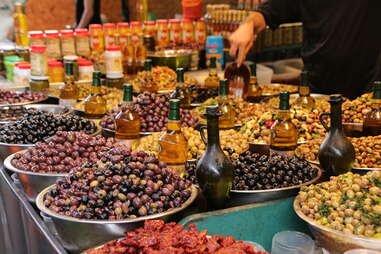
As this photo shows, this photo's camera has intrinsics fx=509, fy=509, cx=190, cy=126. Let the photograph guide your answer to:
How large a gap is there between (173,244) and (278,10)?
265 centimetres

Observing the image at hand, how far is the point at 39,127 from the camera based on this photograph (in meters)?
2.23

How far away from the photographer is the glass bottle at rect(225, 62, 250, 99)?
10.0ft

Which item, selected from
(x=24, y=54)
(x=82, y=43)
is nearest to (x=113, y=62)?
(x=82, y=43)

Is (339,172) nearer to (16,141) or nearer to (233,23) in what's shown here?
(16,141)

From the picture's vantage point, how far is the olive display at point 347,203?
55.4 inches

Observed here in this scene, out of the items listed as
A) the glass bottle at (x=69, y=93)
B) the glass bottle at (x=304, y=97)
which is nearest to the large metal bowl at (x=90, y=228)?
the glass bottle at (x=304, y=97)

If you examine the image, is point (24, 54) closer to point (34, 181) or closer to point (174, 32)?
point (174, 32)

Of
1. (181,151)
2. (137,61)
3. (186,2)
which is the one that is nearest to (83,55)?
(137,61)

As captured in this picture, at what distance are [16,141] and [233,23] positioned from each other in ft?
10.7

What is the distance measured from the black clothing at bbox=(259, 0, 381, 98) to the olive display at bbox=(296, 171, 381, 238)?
188cm

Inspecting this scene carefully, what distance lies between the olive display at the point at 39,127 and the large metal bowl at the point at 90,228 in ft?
2.52

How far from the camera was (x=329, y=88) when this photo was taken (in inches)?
A: 140

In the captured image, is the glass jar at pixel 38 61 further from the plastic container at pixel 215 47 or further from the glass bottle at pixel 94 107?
the plastic container at pixel 215 47

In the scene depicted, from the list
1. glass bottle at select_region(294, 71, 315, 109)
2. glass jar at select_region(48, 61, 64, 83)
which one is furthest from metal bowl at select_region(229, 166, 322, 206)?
glass jar at select_region(48, 61, 64, 83)
